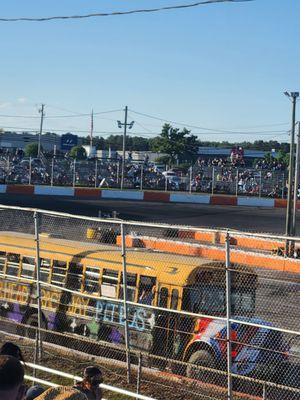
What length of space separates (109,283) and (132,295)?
50cm

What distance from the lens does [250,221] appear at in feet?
113

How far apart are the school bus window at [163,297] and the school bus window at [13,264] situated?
10.6ft

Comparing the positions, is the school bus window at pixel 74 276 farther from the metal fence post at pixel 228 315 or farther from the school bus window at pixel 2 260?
the metal fence post at pixel 228 315

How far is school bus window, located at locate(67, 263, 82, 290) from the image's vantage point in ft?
34.6

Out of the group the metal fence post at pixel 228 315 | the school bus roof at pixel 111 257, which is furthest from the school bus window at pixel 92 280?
the metal fence post at pixel 228 315

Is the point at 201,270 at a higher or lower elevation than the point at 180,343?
higher

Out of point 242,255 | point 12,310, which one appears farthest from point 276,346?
point 242,255

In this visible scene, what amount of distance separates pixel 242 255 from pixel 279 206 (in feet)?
91.9

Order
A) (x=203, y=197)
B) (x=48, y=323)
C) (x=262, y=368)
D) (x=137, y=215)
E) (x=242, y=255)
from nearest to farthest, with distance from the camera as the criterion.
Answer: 1. (x=262, y=368)
2. (x=48, y=323)
3. (x=242, y=255)
4. (x=137, y=215)
5. (x=203, y=197)

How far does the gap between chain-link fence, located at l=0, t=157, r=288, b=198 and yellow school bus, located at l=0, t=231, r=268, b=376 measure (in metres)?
28.2

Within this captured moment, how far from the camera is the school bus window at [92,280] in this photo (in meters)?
10.2

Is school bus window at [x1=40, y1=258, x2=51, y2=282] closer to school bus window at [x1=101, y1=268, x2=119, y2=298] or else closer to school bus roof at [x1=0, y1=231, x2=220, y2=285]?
school bus roof at [x1=0, y1=231, x2=220, y2=285]

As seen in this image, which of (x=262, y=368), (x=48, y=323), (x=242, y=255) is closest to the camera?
(x=262, y=368)

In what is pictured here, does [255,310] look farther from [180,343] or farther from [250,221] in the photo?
[250,221]
